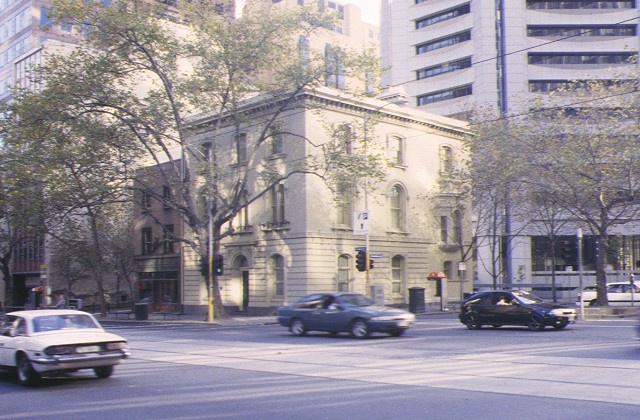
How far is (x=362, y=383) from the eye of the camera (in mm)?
12164

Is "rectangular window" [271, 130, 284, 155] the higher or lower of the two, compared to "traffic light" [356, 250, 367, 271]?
higher

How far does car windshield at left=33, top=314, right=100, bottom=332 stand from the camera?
13188 millimetres

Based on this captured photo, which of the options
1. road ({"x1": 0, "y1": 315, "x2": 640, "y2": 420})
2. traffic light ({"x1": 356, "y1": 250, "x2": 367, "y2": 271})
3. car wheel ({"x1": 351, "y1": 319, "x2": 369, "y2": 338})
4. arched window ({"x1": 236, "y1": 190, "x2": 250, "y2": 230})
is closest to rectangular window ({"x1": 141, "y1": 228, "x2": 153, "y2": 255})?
arched window ({"x1": 236, "y1": 190, "x2": 250, "y2": 230})

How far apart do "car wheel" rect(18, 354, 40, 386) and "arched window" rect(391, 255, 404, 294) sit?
32.6 meters

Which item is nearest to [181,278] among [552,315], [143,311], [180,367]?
[143,311]

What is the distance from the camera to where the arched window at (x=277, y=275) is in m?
40.3

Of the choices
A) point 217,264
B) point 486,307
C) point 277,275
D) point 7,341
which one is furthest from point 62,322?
point 277,275

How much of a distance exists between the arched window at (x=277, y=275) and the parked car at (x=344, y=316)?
16160 mm

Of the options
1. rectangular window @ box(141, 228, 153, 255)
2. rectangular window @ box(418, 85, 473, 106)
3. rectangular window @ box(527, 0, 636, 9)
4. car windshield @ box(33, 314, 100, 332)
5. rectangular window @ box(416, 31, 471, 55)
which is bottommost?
car windshield @ box(33, 314, 100, 332)

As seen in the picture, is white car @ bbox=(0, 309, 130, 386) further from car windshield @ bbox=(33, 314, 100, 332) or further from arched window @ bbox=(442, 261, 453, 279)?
arched window @ bbox=(442, 261, 453, 279)

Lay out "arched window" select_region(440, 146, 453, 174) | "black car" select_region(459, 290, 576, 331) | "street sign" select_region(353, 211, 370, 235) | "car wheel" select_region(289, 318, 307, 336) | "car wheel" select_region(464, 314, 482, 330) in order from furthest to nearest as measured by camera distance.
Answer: "arched window" select_region(440, 146, 453, 174) → "street sign" select_region(353, 211, 370, 235) → "car wheel" select_region(464, 314, 482, 330) → "car wheel" select_region(289, 318, 307, 336) → "black car" select_region(459, 290, 576, 331)

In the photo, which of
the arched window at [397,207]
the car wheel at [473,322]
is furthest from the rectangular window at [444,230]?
the car wheel at [473,322]

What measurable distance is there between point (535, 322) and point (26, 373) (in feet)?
51.7

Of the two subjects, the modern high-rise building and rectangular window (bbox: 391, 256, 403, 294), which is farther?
the modern high-rise building
